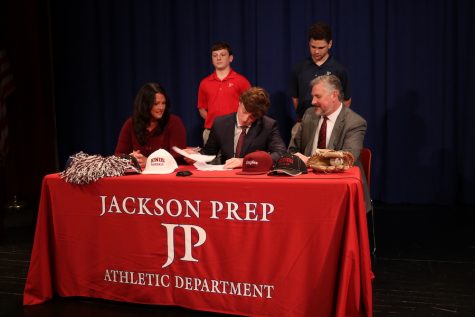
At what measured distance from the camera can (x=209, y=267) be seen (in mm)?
2377

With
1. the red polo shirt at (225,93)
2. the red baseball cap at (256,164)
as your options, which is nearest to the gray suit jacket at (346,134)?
the red baseball cap at (256,164)

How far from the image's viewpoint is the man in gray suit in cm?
287

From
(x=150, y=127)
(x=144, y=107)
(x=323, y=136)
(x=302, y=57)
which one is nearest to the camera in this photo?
(x=323, y=136)

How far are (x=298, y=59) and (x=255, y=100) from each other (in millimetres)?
2345

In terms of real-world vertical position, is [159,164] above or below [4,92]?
below

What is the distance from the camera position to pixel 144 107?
311cm

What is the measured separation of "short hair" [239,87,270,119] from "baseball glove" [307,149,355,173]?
22.2 inches

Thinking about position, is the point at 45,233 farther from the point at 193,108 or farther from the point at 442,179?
the point at 442,179

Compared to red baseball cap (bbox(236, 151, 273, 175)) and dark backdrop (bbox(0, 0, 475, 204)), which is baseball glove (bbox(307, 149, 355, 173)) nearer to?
red baseball cap (bbox(236, 151, 273, 175))

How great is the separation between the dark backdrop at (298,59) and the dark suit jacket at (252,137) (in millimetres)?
2159

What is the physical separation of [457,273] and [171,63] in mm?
3620

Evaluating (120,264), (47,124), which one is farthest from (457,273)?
(47,124)

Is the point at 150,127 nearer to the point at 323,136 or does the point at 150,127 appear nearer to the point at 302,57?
the point at 323,136

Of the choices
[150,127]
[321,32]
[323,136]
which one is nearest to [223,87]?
[321,32]
